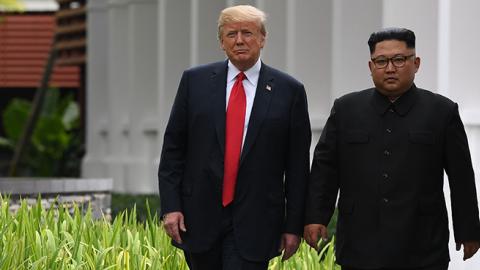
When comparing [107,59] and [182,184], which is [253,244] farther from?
[107,59]

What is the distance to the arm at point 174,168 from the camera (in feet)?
19.2

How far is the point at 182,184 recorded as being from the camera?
19.5 ft

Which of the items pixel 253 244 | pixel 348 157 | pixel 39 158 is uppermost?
pixel 348 157

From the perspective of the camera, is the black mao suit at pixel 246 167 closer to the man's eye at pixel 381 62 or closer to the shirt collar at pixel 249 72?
the shirt collar at pixel 249 72

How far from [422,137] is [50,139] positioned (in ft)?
75.7

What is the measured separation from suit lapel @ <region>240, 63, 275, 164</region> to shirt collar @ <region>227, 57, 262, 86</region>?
0.02m

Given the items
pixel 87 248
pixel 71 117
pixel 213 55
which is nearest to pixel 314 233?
pixel 87 248

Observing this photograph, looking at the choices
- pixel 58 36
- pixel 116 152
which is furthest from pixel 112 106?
pixel 58 36

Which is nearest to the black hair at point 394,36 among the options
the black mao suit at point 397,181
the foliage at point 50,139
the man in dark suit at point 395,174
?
the man in dark suit at point 395,174

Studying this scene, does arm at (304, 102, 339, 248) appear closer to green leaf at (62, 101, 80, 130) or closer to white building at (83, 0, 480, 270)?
white building at (83, 0, 480, 270)

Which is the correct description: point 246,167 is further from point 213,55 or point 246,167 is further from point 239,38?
point 213,55

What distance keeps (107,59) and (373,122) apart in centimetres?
1731

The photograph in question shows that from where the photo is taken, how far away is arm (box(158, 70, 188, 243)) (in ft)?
19.2

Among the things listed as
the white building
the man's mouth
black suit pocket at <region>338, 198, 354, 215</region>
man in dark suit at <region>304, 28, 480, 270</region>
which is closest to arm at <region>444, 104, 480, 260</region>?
man in dark suit at <region>304, 28, 480, 270</region>
